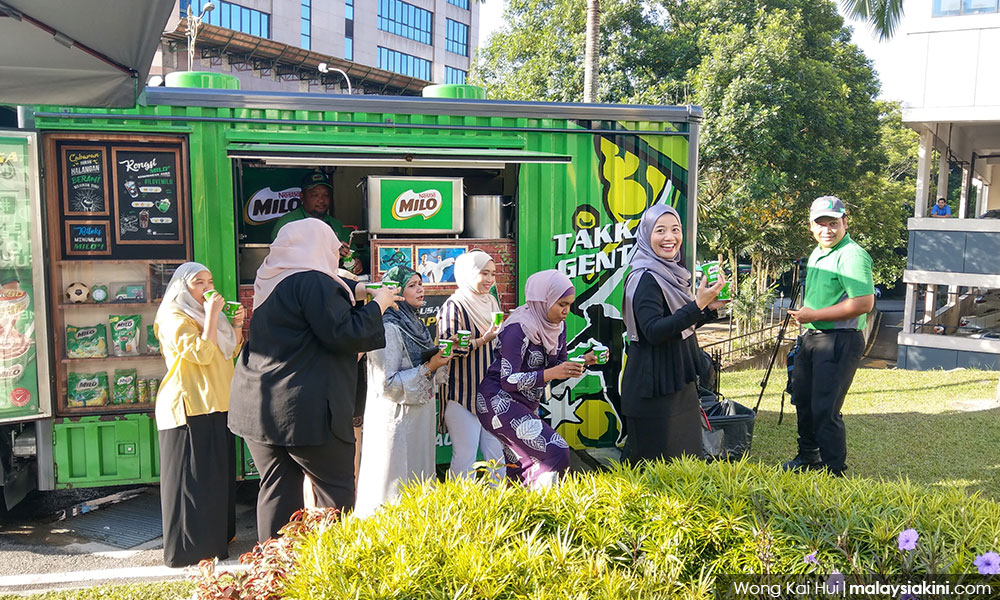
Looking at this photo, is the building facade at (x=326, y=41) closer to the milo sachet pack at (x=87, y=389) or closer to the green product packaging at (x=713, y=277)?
the milo sachet pack at (x=87, y=389)

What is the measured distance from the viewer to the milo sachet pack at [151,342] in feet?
17.4

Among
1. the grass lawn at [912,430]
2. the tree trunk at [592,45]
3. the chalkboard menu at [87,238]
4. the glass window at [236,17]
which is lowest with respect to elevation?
the grass lawn at [912,430]

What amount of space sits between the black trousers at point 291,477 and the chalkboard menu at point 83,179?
2465 mm

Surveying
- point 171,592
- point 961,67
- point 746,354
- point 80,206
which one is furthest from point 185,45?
point 171,592

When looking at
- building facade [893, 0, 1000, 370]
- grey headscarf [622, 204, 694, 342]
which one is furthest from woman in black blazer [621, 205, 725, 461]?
building facade [893, 0, 1000, 370]

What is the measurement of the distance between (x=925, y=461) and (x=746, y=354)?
12.7 m

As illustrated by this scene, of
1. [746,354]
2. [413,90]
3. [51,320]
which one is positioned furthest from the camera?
[413,90]

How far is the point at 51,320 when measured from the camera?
195 inches

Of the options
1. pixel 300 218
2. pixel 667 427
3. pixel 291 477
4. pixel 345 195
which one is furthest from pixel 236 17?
pixel 667 427

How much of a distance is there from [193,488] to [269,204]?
3295mm

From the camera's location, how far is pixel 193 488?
4.33 meters

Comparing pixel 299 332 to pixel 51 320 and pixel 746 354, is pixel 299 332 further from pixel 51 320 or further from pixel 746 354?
pixel 746 354

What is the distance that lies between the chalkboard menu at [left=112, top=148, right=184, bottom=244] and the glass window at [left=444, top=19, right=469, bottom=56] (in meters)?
46.0

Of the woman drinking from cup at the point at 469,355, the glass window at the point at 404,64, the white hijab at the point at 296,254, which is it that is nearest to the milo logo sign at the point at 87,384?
the white hijab at the point at 296,254
